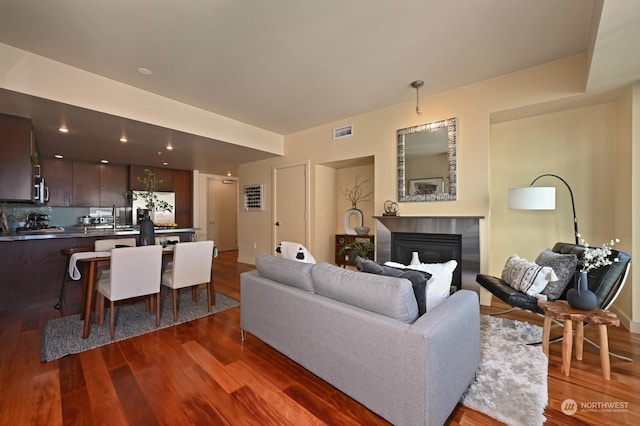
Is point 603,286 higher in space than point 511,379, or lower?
higher

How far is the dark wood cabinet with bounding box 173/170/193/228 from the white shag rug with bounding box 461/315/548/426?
6807 mm

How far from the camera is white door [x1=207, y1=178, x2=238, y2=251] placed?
7.94m

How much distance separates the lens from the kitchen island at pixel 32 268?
3.24 meters

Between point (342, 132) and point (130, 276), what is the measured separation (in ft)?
11.7

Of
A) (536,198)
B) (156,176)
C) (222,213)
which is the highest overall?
(156,176)

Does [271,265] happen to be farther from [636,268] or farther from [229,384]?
[636,268]

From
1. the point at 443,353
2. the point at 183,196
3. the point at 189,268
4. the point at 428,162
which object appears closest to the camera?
the point at 443,353

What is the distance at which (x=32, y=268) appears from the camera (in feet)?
11.1

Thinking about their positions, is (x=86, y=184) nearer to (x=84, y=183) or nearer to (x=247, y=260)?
(x=84, y=183)

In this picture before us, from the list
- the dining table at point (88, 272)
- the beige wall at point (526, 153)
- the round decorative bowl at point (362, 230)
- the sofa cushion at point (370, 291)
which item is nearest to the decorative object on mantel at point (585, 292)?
the beige wall at point (526, 153)

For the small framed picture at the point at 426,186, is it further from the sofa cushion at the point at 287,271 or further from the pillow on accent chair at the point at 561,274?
the sofa cushion at the point at 287,271

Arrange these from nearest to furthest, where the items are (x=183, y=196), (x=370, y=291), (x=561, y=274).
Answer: (x=370, y=291) < (x=561, y=274) < (x=183, y=196)

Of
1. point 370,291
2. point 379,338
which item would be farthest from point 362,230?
point 379,338

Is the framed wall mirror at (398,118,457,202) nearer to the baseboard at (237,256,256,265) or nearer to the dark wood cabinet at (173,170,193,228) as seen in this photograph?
the baseboard at (237,256,256,265)
